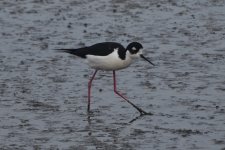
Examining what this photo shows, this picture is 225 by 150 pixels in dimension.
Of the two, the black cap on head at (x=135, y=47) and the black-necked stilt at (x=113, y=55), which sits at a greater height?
the black cap on head at (x=135, y=47)

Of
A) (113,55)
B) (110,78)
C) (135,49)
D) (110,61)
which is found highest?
(135,49)

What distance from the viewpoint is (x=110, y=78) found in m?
17.4

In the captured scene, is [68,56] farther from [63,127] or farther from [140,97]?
[63,127]

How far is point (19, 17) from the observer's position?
2414 cm

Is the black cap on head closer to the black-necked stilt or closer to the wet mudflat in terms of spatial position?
the black-necked stilt

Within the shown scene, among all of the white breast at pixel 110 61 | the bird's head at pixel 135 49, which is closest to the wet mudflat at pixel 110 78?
the white breast at pixel 110 61

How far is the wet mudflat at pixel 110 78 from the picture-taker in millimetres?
13297

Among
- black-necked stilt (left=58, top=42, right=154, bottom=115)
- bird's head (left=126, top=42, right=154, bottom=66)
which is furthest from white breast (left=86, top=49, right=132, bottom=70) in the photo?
bird's head (left=126, top=42, right=154, bottom=66)

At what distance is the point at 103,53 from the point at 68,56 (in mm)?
4234

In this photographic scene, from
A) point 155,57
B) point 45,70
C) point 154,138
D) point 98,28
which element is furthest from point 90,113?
point 98,28

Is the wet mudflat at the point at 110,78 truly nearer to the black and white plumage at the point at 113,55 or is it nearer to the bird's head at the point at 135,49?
the black and white plumage at the point at 113,55

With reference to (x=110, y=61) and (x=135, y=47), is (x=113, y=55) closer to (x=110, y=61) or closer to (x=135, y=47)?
(x=110, y=61)

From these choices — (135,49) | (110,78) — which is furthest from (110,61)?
(110,78)

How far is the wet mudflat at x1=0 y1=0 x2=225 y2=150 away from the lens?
13297 mm
